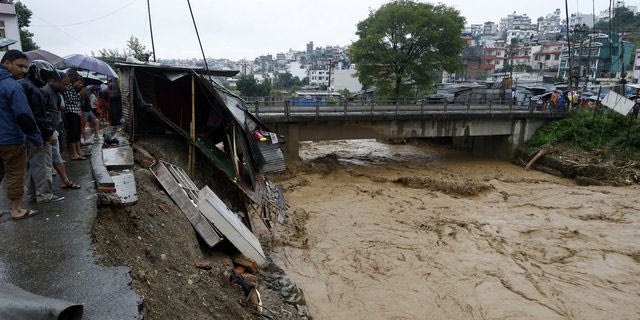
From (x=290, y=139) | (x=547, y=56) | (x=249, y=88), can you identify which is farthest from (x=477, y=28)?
(x=290, y=139)

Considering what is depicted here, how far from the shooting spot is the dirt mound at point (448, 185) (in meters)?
15.0

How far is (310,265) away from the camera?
341 inches

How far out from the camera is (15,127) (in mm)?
4117

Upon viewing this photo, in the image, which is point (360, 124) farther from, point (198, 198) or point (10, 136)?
point (10, 136)

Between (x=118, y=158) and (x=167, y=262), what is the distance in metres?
3.53

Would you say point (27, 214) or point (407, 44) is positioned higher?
point (407, 44)

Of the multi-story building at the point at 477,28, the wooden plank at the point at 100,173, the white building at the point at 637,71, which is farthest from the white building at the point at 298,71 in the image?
the wooden plank at the point at 100,173

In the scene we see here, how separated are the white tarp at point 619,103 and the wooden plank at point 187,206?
2020 cm

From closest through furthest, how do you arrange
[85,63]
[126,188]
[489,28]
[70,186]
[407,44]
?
[70,186] → [126,188] → [85,63] → [407,44] → [489,28]

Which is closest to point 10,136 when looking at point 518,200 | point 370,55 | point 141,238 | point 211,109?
point 141,238

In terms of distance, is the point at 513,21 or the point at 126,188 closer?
the point at 126,188

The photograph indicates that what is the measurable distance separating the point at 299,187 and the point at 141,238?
1102cm

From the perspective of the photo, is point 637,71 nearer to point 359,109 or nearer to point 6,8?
point 359,109

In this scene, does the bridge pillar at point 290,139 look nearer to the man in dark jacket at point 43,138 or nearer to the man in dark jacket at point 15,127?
the man in dark jacket at point 43,138
